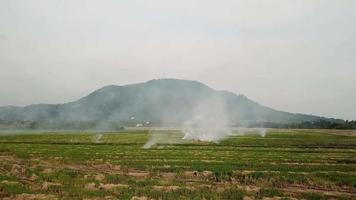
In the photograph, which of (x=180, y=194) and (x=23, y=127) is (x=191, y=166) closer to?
(x=180, y=194)

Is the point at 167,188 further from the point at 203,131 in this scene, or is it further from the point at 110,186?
the point at 203,131

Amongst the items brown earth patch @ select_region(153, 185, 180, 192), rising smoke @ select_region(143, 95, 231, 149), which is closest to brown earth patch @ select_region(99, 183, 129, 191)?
brown earth patch @ select_region(153, 185, 180, 192)

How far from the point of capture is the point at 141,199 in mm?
22891

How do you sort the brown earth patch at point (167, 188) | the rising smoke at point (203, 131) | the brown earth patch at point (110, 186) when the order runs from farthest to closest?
the rising smoke at point (203, 131), the brown earth patch at point (110, 186), the brown earth patch at point (167, 188)

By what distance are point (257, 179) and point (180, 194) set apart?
11380 mm

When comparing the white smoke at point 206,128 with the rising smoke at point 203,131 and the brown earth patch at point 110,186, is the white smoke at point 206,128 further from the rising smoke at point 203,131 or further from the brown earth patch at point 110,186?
the brown earth patch at point 110,186

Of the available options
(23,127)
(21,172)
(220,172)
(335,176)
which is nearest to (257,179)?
(220,172)

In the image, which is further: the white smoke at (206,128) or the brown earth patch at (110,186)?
the white smoke at (206,128)

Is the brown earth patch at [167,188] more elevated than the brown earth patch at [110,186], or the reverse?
the brown earth patch at [110,186]

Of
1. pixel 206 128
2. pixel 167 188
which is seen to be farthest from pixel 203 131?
pixel 167 188

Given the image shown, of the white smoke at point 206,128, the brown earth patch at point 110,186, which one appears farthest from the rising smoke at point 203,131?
the brown earth patch at point 110,186

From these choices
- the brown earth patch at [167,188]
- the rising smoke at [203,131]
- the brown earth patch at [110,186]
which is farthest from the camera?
the rising smoke at [203,131]

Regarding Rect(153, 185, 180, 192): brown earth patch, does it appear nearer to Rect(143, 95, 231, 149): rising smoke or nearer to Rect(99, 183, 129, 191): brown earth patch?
Rect(99, 183, 129, 191): brown earth patch

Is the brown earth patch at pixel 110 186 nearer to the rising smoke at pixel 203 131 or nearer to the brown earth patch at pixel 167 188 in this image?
the brown earth patch at pixel 167 188
